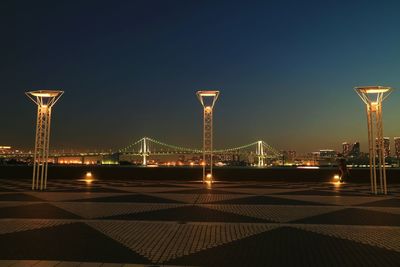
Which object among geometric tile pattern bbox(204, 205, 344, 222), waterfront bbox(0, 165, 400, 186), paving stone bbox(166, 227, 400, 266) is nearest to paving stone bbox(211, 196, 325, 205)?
geometric tile pattern bbox(204, 205, 344, 222)

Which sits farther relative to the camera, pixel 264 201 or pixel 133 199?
pixel 133 199

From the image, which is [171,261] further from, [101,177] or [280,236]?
[101,177]

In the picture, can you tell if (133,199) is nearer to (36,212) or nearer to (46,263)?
(36,212)

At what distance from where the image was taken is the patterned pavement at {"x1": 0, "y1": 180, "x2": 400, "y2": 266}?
5.39 metres

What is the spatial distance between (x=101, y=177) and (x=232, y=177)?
773cm

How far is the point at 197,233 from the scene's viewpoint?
7.00 meters

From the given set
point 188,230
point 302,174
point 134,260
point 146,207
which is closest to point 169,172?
point 302,174

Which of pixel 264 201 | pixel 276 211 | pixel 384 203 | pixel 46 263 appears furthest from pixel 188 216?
pixel 384 203

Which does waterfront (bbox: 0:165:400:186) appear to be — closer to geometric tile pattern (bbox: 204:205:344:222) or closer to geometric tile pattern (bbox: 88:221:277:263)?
geometric tile pattern (bbox: 204:205:344:222)

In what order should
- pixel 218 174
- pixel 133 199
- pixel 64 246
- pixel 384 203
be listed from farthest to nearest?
1. pixel 218 174
2. pixel 133 199
3. pixel 384 203
4. pixel 64 246

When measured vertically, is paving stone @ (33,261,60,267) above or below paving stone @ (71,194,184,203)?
below

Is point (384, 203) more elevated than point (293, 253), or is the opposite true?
point (384, 203)

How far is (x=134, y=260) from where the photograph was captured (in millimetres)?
5289

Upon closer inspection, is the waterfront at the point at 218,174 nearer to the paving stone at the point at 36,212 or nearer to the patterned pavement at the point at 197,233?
the patterned pavement at the point at 197,233
